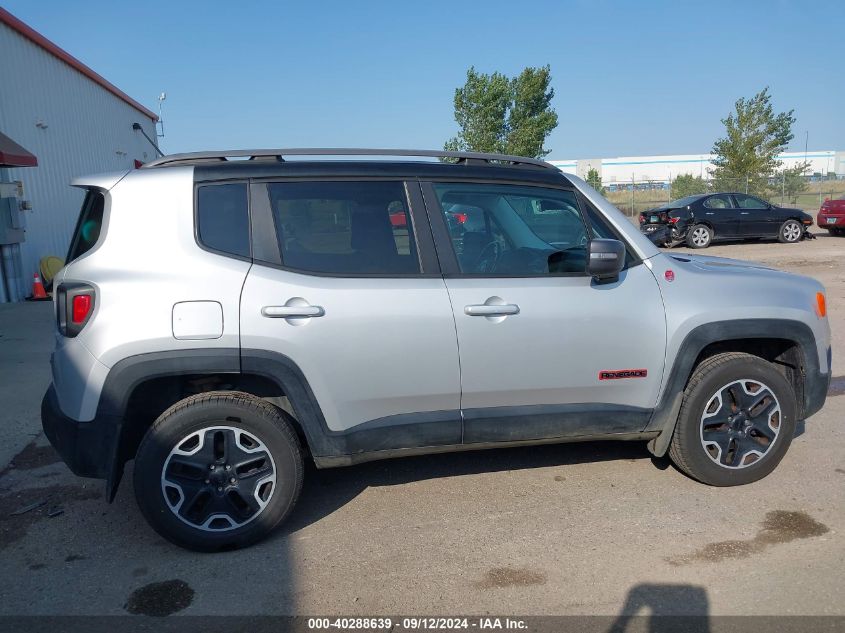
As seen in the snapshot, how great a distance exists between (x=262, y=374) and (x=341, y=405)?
42 centimetres

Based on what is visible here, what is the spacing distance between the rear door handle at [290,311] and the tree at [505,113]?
95.1 ft

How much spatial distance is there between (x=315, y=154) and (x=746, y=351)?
2.87 m

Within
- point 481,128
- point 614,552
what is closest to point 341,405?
point 614,552

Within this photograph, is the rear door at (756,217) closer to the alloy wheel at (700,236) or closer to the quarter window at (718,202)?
the quarter window at (718,202)

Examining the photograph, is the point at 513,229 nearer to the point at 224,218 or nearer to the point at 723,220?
the point at 224,218

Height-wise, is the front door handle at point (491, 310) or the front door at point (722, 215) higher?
the front door at point (722, 215)

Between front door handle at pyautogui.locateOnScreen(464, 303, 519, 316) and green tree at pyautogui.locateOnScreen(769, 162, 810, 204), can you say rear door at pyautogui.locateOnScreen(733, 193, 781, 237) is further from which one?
front door handle at pyautogui.locateOnScreen(464, 303, 519, 316)

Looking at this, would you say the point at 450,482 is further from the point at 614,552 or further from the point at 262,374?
the point at 262,374

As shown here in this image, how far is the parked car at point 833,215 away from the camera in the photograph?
2036cm

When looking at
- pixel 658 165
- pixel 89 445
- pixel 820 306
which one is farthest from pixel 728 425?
pixel 658 165

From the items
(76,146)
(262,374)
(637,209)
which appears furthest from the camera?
(637,209)

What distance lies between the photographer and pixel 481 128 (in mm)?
31750

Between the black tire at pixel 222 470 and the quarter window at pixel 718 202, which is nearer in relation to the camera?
the black tire at pixel 222 470

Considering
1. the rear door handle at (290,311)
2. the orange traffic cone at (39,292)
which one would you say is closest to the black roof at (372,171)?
the rear door handle at (290,311)
